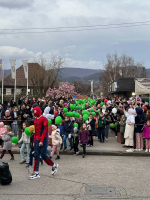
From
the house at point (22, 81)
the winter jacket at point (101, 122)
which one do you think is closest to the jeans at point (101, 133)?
the winter jacket at point (101, 122)

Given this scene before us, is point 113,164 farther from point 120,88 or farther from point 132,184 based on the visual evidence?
point 120,88

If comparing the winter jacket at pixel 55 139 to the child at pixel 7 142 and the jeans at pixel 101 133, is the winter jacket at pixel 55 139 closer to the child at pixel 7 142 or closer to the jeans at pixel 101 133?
the child at pixel 7 142

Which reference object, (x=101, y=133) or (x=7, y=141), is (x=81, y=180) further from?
(x=101, y=133)

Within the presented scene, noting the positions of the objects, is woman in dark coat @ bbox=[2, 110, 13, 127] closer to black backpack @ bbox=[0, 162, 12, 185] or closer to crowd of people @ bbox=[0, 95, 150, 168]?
crowd of people @ bbox=[0, 95, 150, 168]

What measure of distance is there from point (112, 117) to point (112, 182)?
8760 millimetres

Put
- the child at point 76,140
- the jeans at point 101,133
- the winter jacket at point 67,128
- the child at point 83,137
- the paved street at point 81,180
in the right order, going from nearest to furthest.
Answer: the paved street at point 81,180 < the child at point 83,137 < the child at point 76,140 < the winter jacket at point 67,128 < the jeans at point 101,133

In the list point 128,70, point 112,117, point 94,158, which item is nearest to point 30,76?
point 128,70

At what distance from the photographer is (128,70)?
62625 millimetres

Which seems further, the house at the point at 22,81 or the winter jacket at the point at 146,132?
the house at the point at 22,81

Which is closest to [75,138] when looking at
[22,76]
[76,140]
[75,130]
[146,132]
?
[76,140]

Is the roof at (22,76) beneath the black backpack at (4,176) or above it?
above

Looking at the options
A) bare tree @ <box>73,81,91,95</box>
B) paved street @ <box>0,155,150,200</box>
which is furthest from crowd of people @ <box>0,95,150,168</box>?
bare tree @ <box>73,81,91,95</box>

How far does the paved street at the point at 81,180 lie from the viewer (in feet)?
20.5

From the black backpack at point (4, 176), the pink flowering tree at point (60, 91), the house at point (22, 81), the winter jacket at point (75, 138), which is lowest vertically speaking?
the black backpack at point (4, 176)
